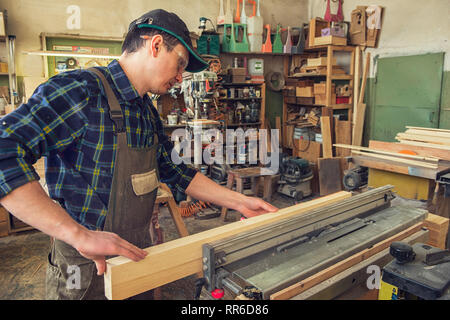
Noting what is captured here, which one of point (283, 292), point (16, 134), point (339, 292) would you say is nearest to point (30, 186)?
point (16, 134)

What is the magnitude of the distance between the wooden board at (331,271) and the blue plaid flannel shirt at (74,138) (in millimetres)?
610

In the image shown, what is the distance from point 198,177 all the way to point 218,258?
523mm

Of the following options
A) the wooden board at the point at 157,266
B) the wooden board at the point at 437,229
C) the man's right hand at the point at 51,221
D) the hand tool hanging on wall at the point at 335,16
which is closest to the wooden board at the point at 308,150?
the hand tool hanging on wall at the point at 335,16

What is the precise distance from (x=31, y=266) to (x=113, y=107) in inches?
93.9

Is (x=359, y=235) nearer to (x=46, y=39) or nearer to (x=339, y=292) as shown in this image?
(x=339, y=292)

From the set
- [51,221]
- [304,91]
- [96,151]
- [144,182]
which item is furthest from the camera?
[304,91]

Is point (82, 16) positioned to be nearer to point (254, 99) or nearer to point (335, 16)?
point (254, 99)

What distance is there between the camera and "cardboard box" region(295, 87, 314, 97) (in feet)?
17.4

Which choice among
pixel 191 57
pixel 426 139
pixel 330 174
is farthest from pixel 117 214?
pixel 330 174

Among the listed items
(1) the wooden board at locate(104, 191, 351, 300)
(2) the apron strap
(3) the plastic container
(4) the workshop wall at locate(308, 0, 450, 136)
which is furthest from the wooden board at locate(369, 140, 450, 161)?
(3) the plastic container

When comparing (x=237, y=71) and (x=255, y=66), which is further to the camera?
(x=255, y=66)

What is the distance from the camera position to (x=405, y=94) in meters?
4.58

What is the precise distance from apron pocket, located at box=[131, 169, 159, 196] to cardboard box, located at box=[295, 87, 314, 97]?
4450mm

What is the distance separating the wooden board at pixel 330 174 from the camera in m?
→ 4.47
